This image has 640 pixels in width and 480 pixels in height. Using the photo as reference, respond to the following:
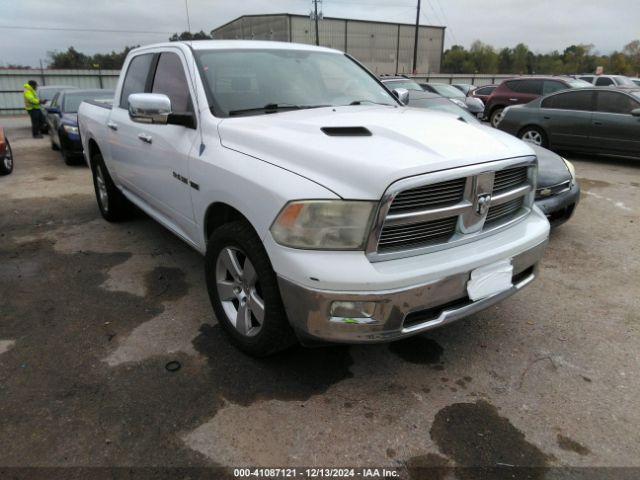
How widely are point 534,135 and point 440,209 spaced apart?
8.68 m

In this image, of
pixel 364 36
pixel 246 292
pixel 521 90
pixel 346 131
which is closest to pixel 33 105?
pixel 521 90

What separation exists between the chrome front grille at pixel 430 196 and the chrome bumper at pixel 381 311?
368 mm

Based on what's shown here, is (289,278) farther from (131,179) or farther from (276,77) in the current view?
(131,179)

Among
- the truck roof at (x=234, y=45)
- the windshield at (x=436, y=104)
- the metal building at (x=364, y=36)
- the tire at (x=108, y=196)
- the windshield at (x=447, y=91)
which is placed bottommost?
the tire at (x=108, y=196)

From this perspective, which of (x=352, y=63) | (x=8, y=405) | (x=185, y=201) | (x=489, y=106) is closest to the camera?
(x=8, y=405)

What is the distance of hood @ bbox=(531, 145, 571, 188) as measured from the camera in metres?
4.74

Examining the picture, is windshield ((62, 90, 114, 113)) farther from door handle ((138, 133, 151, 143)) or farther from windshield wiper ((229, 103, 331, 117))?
windshield wiper ((229, 103, 331, 117))

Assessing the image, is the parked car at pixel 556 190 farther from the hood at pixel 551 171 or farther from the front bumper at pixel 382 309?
the front bumper at pixel 382 309

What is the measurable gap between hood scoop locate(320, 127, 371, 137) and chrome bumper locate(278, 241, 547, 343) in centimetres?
87

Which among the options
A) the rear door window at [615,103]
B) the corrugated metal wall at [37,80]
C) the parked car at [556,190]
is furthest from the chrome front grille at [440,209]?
the corrugated metal wall at [37,80]

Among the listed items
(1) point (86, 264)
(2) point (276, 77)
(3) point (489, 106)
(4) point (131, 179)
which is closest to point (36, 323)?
(1) point (86, 264)

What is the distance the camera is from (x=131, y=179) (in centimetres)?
445

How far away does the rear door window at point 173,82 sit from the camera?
3348 mm

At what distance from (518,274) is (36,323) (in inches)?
127
